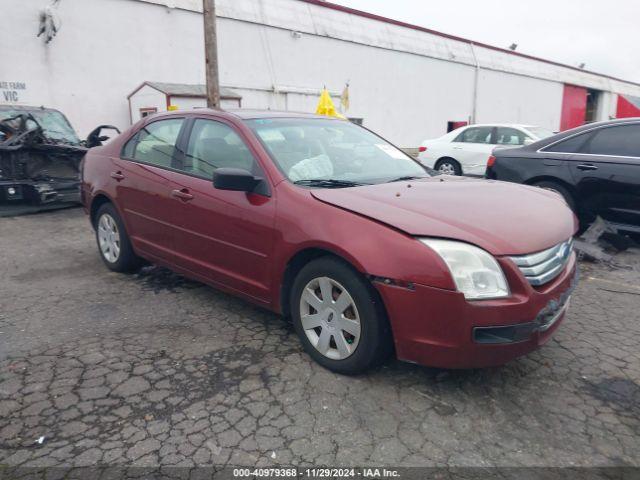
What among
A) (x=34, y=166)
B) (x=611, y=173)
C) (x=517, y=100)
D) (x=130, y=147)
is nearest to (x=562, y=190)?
(x=611, y=173)

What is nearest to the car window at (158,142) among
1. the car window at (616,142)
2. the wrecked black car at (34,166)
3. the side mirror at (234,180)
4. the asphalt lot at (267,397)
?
the side mirror at (234,180)

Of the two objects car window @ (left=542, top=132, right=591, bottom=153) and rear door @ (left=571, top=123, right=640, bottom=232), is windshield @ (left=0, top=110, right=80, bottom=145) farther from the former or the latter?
rear door @ (left=571, top=123, right=640, bottom=232)

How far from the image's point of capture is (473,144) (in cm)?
1120

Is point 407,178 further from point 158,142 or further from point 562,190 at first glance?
point 562,190

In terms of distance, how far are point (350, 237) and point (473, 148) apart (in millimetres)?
9115

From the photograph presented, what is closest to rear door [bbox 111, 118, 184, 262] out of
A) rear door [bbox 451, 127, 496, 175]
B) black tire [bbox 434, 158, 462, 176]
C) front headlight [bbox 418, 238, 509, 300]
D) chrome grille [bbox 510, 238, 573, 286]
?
front headlight [bbox 418, 238, 509, 300]

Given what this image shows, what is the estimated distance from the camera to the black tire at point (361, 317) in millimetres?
2742

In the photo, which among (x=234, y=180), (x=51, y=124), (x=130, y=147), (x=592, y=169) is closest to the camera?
(x=234, y=180)

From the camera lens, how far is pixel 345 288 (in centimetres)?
282

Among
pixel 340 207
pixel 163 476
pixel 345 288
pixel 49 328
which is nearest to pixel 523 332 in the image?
pixel 345 288

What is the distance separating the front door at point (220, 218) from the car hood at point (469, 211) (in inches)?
20.1

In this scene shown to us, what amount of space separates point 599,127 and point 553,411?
14.8 ft

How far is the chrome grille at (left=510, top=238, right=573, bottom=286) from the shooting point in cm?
263

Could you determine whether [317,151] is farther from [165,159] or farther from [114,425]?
[114,425]
